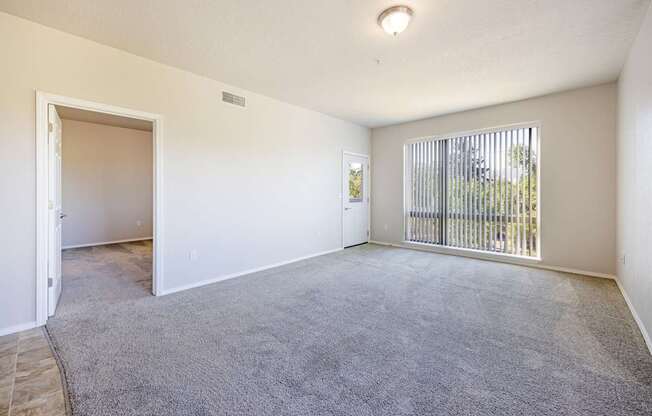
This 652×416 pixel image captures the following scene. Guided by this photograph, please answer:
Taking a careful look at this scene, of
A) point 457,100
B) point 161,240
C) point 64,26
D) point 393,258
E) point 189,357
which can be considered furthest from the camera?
point 393,258

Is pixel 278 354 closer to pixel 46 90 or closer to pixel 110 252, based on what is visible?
pixel 46 90

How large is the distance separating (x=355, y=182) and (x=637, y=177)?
4.36 metres

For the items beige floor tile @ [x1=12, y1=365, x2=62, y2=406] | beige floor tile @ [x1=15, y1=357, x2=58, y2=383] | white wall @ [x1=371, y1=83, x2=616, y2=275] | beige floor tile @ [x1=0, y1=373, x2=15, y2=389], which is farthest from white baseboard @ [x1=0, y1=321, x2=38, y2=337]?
white wall @ [x1=371, y1=83, x2=616, y2=275]

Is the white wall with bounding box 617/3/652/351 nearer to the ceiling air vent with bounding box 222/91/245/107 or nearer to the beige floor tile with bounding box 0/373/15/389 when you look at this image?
the ceiling air vent with bounding box 222/91/245/107

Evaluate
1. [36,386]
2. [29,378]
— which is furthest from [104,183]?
[36,386]

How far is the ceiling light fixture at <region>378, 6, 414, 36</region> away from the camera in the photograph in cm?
234

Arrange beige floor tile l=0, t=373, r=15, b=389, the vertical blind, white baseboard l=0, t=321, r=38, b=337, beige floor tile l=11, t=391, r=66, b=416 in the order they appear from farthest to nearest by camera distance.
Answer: the vertical blind → white baseboard l=0, t=321, r=38, b=337 → beige floor tile l=0, t=373, r=15, b=389 → beige floor tile l=11, t=391, r=66, b=416

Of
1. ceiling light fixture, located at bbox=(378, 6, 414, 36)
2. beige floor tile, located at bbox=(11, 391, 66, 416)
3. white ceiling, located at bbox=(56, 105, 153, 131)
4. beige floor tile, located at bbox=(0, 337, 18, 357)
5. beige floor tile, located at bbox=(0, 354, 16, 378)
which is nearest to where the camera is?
beige floor tile, located at bbox=(11, 391, 66, 416)

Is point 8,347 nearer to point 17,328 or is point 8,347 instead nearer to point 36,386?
point 17,328

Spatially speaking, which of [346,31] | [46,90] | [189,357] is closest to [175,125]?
[46,90]

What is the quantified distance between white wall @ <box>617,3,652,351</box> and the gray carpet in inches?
13.6

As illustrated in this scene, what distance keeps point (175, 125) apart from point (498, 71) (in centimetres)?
407

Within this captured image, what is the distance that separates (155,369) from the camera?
1981 millimetres

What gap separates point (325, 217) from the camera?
567cm
